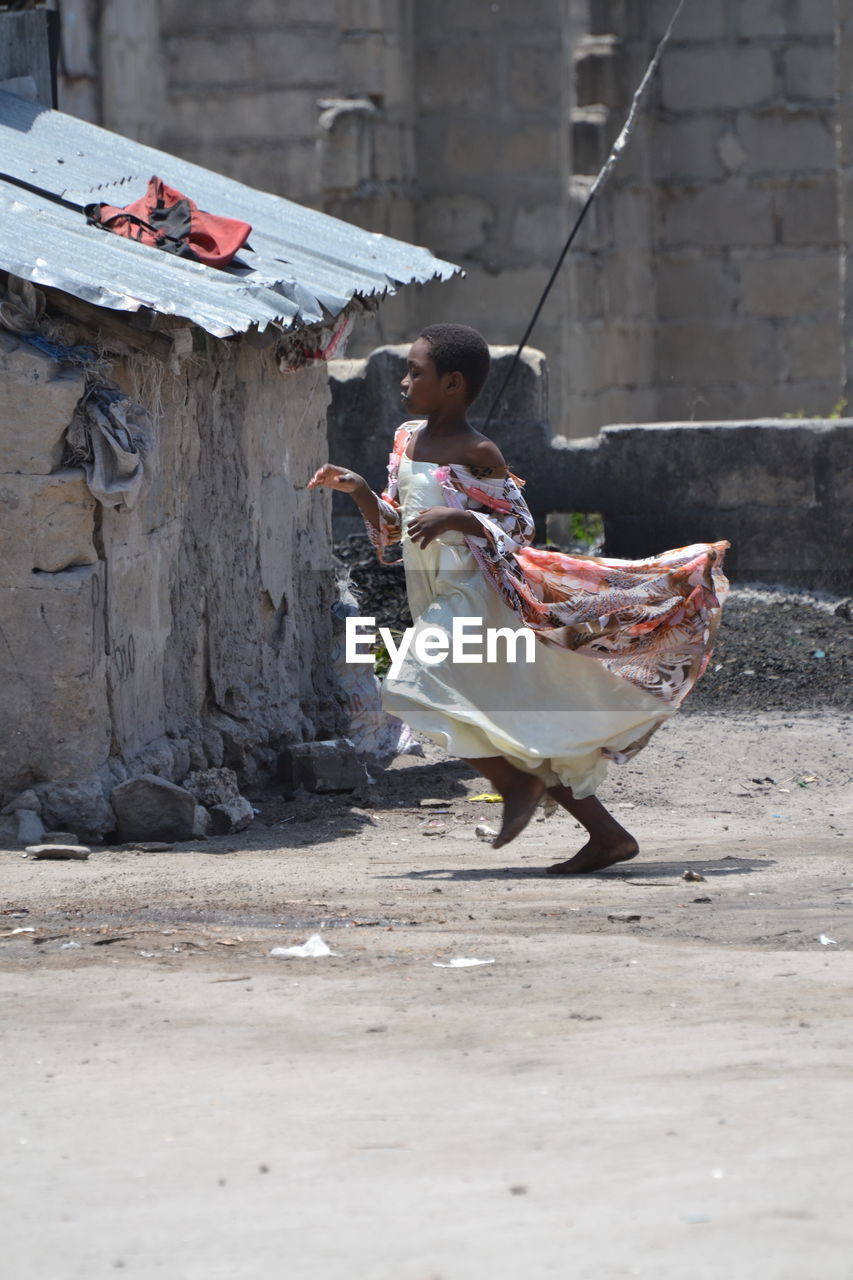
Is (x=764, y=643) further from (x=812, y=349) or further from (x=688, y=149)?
(x=688, y=149)

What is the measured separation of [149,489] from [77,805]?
0.97 metres

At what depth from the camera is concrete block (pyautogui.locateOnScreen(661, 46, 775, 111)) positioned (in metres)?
14.0

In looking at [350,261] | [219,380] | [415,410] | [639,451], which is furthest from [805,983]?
[639,451]

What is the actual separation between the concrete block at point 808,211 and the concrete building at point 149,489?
730 cm

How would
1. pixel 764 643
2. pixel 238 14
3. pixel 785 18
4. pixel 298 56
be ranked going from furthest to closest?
1. pixel 785 18
2. pixel 238 14
3. pixel 298 56
4. pixel 764 643

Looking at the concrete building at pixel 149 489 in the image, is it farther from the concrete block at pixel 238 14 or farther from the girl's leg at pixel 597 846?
the concrete block at pixel 238 14

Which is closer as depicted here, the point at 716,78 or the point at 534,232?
the point at 534,232

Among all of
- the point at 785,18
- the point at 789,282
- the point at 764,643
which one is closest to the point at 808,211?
the point at 789,282

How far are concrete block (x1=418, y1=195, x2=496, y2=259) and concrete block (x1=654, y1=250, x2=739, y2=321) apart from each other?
2431mm

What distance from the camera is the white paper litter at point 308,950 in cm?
419

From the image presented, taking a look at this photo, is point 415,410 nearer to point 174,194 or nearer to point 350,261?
point 174,194

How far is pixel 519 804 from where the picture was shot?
5168mm

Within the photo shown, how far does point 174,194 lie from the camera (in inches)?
256

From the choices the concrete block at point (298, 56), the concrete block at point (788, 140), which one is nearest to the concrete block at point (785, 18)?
the concrete block at point (788, 140)
